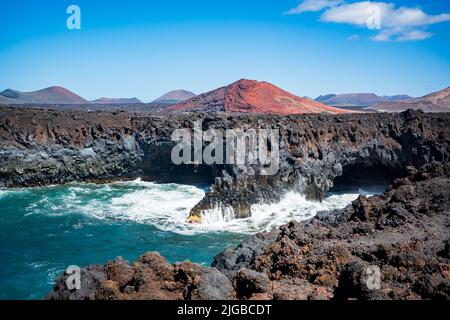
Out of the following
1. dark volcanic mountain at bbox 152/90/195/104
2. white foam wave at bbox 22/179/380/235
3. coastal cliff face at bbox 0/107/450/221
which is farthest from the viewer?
dark volcanic mountain at bbox 152/90/195/104

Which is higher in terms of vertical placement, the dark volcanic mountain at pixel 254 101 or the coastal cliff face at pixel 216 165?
the dark volcanic mountain at pixel 254 101

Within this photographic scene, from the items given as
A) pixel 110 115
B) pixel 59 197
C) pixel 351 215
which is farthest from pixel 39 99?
pixel 351 215

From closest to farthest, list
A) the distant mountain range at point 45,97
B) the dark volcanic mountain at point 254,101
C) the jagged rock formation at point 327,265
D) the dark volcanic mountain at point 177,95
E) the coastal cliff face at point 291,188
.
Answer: the jagged rock formation at point 327,265
the coastal cliff face at point 291,188
the dark volcanic mountain at point 254,101
the distant mountain range at point 45,97
the dark volcanic mountain at point 177,95

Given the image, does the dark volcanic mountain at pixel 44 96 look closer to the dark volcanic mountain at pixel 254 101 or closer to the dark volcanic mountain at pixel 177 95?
the dark volcanic mountain at pixel 177 95

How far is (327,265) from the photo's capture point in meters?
10.9

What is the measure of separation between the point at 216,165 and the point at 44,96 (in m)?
122

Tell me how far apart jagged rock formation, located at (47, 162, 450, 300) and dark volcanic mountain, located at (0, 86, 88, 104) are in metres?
127

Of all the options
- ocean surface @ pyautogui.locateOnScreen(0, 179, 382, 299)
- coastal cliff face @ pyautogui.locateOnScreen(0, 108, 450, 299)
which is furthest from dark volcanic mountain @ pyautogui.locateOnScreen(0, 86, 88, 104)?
ocean surface @ pyautogui.locateOnScreen(0, 179, 382, 299)

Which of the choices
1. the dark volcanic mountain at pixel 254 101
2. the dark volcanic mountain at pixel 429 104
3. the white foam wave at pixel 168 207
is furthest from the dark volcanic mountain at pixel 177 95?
the white foam wave at pixel 168 207

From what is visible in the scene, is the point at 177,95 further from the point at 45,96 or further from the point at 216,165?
the point at 216,165

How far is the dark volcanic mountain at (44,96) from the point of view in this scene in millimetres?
126438

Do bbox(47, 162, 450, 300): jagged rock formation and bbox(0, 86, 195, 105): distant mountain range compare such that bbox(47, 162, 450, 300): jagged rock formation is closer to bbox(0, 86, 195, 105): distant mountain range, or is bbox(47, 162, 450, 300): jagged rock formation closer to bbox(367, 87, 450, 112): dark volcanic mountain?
bbox(367, 87, 450, 112): dark volcanic mountain

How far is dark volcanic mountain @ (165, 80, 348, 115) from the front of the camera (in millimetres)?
71125

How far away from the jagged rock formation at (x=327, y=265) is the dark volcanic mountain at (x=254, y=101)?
178 ft
